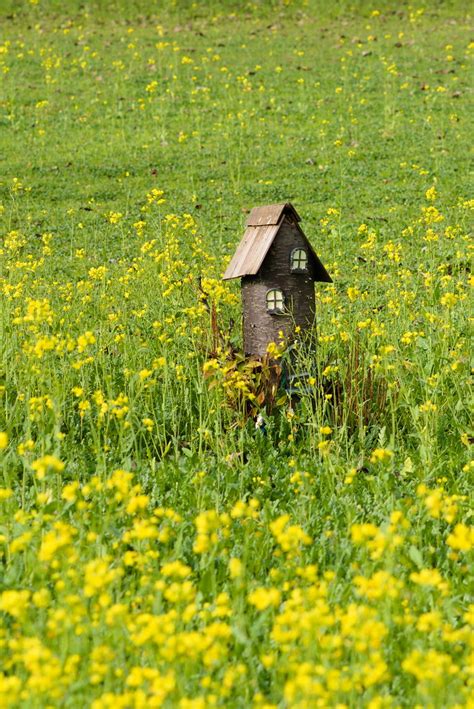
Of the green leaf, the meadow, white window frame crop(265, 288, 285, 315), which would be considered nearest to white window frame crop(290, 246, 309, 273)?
white window frame crop(265, 288, 285, 315)

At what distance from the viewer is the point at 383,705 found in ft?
7.89

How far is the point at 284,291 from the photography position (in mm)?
4934

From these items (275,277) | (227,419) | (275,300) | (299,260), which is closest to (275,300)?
(275,300)

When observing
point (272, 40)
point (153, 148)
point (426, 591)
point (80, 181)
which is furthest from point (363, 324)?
point (272, 40)

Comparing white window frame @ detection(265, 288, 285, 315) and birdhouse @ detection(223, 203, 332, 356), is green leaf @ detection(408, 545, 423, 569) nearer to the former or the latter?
birdhouse @ detection(223, 203, 332, 356)

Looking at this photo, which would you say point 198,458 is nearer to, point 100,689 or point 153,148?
point 100,689

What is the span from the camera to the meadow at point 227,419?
2.62m

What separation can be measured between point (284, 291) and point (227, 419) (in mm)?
820

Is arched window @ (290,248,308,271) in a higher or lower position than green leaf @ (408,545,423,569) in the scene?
higher

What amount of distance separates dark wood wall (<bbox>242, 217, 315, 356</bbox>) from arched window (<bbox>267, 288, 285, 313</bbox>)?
2 cm

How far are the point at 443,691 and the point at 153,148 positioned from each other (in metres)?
11.7

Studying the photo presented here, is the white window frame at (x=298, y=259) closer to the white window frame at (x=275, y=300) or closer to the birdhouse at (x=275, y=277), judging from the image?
the birdhouse at (x=275, y=277)

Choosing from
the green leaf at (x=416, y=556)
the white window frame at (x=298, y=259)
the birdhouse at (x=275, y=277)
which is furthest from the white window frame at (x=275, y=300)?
the green leaf at (x=416, y=556)

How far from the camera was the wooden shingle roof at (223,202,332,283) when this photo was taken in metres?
4.87
